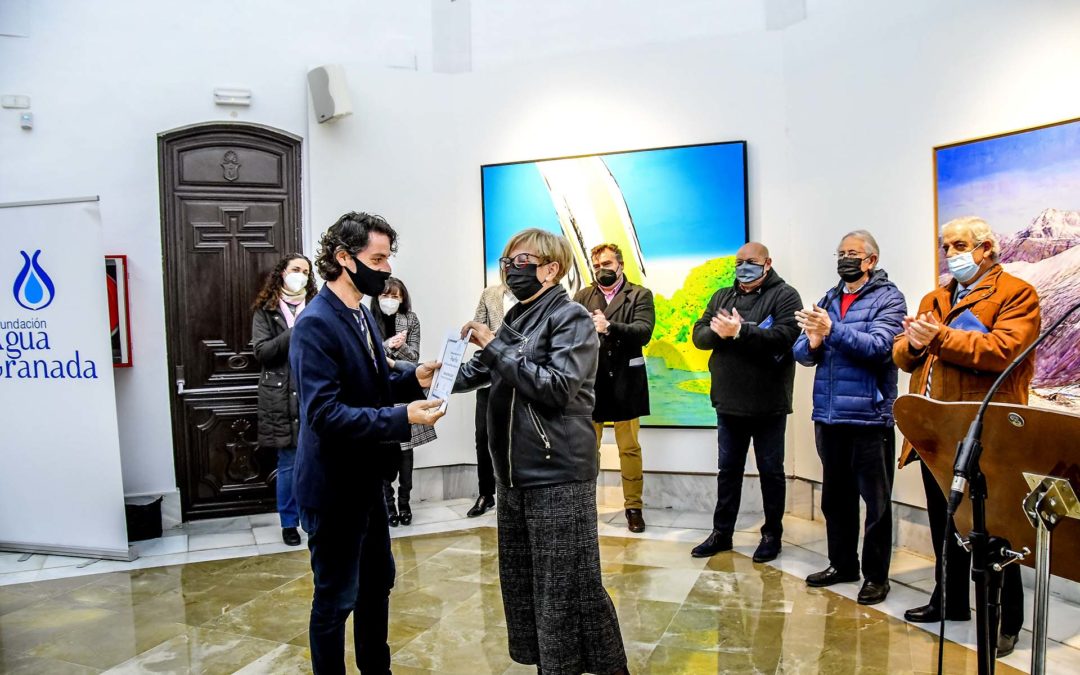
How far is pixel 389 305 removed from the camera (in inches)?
211

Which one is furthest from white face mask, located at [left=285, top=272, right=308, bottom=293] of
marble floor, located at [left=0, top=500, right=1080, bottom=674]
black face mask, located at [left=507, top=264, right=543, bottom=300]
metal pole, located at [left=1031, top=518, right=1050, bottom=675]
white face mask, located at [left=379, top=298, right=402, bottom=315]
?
metal pole, located at [left=1031, top=518, right=1050, bottom=675]

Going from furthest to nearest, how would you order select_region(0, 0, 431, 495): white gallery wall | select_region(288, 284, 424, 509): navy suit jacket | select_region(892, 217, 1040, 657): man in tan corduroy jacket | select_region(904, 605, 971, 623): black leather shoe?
select_region(0, 0, 431, 495): white gallery wall
select_region(904, 605, 971, 623): black leather shoe
select_region(892, 217, 1040, 657): man in tan corduroy jacket
select_region(288, 284, 424, 509): navy suit jacket

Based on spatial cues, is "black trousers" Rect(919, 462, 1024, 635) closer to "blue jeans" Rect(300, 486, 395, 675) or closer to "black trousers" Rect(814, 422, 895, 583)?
"black trousers" Rect(814, 422, 895, 583)

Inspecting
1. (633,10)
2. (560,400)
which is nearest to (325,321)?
(560,400)

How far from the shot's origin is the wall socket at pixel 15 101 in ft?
17.3

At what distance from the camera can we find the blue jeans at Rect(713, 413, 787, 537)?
4496 millimetres

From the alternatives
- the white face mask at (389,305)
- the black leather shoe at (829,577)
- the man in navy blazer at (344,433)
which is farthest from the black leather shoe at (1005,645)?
the white face mask at (389,305)

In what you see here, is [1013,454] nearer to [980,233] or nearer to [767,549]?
[980,233]

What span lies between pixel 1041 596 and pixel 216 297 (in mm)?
5253

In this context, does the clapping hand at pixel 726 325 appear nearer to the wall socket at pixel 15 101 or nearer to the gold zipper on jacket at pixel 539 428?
the gold zipper on jacket at pixel 539 428

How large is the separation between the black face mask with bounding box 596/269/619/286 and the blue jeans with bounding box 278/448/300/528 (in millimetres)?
2269

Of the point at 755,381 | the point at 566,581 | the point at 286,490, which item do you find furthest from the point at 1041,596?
the point at 286,490

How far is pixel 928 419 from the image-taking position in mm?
1896

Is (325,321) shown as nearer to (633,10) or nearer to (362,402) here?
(362,402)
